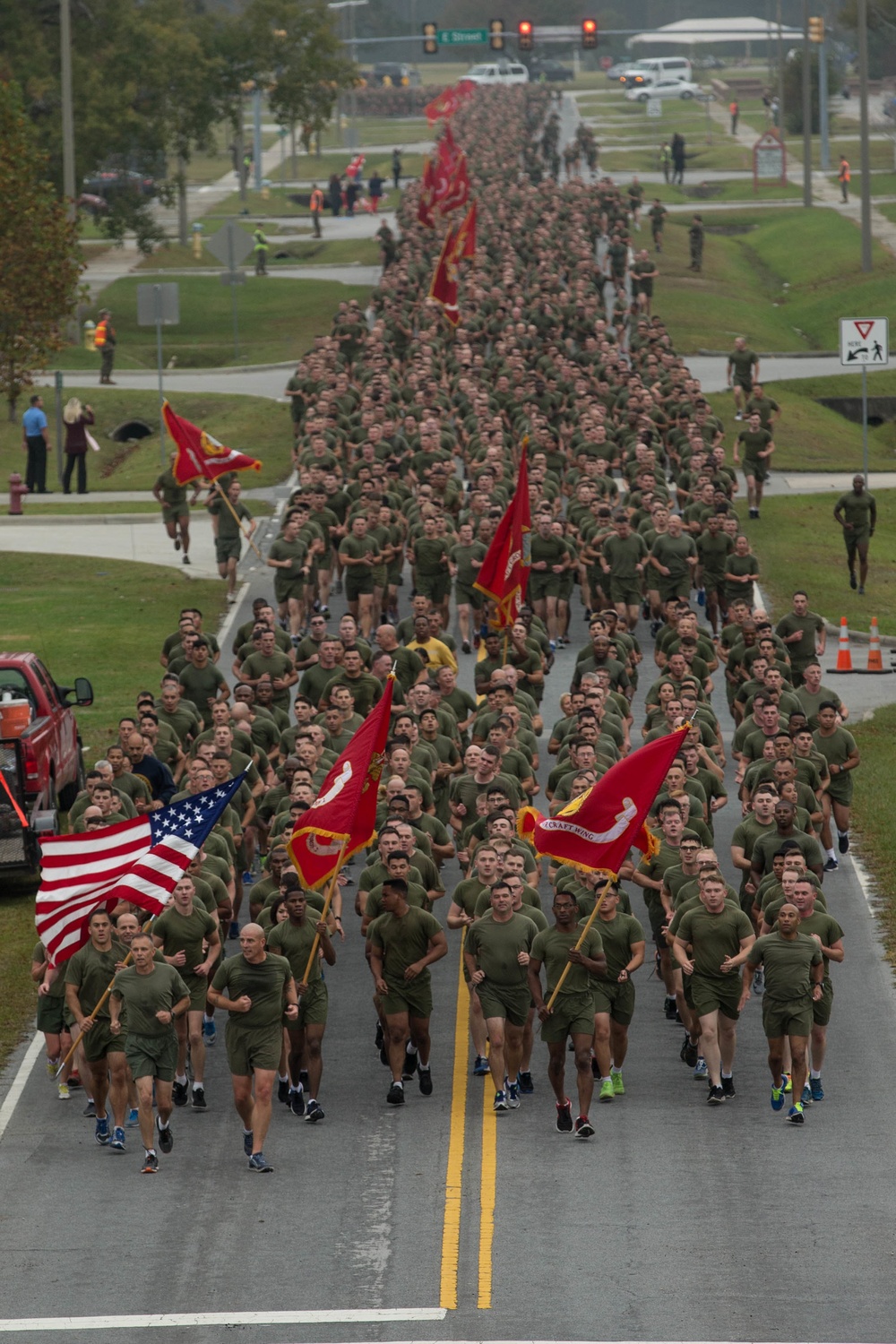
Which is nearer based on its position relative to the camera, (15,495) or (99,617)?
(99,617)

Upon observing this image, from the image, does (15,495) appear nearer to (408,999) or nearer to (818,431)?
(818,431)

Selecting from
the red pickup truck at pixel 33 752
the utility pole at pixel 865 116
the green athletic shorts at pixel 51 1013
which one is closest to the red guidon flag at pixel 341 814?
the green athletic shorts at pixel 51 1013

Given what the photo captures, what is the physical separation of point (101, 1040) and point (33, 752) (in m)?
6.04

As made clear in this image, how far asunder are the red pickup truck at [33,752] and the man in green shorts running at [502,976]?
19.4 ft

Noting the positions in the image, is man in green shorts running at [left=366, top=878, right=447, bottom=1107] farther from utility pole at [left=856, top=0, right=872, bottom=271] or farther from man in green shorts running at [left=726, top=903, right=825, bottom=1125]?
utility pole at [left=856, top=0, right=872, bottom=271]

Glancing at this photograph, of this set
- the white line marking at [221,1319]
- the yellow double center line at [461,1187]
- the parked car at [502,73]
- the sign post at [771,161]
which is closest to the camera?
the white line marking at [221,1319]

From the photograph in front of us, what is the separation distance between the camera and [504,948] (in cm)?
1645

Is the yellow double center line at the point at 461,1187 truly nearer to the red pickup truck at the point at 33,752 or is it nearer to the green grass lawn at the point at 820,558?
the red pickup truck at the point at 33,752

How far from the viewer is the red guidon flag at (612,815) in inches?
666

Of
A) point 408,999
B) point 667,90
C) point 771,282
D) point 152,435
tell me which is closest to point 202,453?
point 408,999

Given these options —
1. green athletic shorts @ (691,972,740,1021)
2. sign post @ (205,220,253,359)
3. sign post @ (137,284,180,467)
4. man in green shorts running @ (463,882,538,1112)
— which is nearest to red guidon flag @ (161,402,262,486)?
sign post @ (137,284,180,467)

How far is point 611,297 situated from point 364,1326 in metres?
50.0

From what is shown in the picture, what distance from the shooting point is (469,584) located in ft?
92.0

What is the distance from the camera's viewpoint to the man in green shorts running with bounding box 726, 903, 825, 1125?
53.4ft
